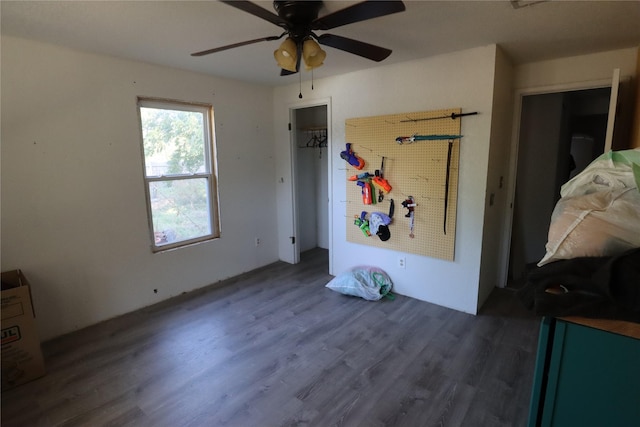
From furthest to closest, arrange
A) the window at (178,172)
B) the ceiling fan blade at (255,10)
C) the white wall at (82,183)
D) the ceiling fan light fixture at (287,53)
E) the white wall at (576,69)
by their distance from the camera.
Answer: 1. the window at (178,172)
2. the white wall at (576,69)
3. the white wall at (82,183)
4. the ceiling fan light fixture at (287,53)
5. the ceiling fan blade at (255,10)

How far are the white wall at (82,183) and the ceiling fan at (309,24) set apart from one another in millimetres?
1663

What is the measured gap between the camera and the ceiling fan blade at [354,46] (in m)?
1.90

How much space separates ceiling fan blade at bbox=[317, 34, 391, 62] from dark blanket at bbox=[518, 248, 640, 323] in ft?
5.04

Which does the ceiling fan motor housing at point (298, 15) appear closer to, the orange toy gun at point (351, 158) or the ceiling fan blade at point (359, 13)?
the ceiling fan blade at point (359, 13)

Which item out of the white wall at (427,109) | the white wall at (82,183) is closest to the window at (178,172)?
the white wall at (82,183)

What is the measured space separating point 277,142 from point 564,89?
3.21 m

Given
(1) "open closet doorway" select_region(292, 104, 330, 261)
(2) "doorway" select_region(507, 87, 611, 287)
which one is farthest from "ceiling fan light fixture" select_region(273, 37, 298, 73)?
(2) "doorway" select_region(507, 87, 611, 287)

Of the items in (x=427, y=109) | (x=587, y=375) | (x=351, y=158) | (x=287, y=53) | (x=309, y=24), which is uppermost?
(x=309, y=24)

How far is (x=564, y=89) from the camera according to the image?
119 inches

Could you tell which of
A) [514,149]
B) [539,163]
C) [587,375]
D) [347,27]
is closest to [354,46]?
[347,27]

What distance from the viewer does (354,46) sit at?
1970 millimetres

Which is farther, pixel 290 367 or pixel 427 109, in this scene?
pixel 427 109

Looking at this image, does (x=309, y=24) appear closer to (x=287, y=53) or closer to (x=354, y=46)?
(x=287, y=53)

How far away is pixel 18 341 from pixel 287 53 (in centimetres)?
259
